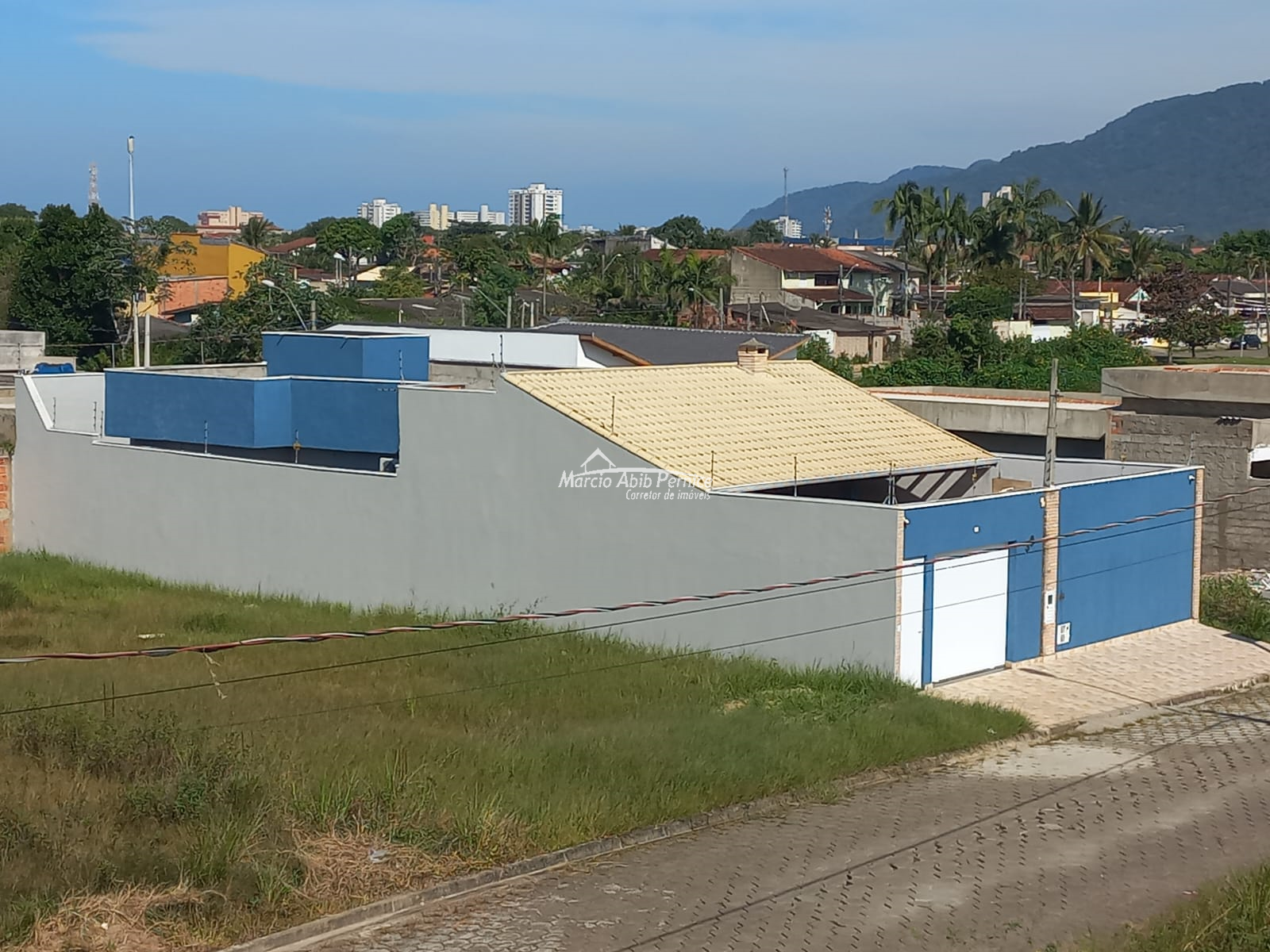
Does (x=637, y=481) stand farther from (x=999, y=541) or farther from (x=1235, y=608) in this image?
(x=1235, y=608)

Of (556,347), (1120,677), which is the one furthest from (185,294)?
(1120,677)

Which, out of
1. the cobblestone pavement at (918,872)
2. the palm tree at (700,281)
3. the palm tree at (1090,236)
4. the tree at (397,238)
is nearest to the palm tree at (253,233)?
the tree at (397,238)

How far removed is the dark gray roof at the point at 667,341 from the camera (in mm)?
39125

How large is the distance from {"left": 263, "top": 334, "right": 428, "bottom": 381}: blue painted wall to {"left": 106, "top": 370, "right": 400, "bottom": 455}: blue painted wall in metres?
1.39

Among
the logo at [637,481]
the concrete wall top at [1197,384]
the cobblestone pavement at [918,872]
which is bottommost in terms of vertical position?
the cobblestone pavement at [918,872]

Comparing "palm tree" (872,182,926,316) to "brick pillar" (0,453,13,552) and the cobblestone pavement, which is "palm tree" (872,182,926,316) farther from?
the cobblestone pavement

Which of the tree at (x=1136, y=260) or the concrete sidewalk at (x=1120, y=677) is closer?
the concrete sidewalk at (x=1120, y=677)

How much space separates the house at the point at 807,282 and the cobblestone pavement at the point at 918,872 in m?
66.7

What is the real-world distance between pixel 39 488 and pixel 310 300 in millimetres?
25267

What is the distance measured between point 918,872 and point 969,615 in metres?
8.14

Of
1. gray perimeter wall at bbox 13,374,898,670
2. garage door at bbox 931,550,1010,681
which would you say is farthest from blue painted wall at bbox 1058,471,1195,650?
gray perimeter wall at bbox 13,374,898,670

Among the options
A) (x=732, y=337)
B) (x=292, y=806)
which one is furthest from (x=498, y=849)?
(x=732, y=337)

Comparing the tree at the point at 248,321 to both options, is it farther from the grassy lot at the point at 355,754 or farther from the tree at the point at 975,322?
the grassy lot at the point at 355,754

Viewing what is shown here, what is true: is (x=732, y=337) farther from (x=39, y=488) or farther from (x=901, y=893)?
(x=901, y=893)
